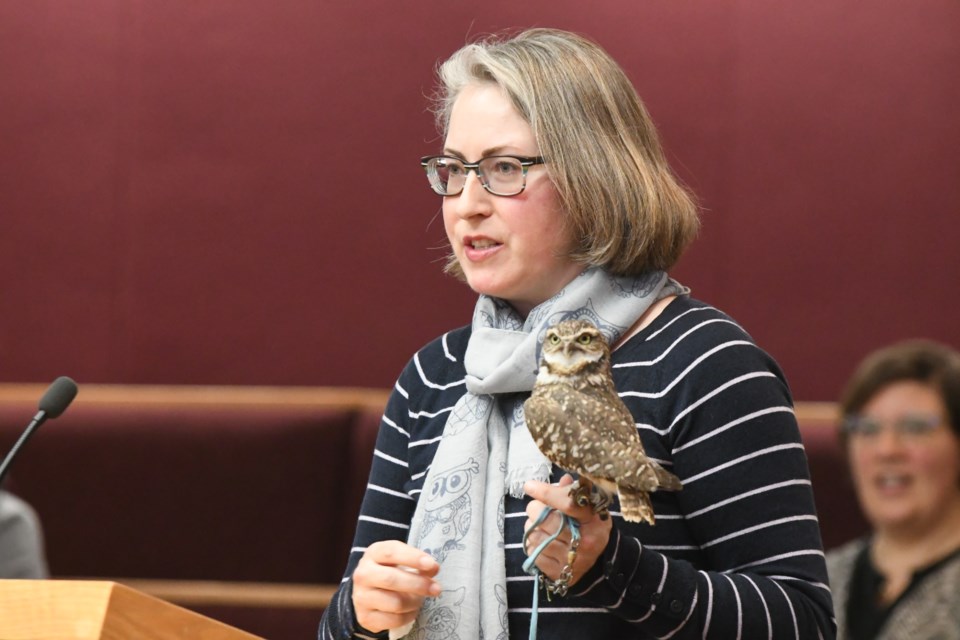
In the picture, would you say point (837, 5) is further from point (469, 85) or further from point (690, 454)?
point (690, 454)

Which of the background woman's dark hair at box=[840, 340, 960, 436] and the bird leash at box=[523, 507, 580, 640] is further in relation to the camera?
the background woman's dark hair at box=[840, 340, 960, 436]

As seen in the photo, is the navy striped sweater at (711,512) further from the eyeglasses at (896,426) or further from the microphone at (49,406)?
the eyeglasses at (896,426)

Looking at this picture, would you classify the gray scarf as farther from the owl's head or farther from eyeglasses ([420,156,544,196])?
the owl's head

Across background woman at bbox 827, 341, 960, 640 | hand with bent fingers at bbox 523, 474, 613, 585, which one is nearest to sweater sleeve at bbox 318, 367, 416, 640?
hand with bent fingers at bbox 523, 474, 613, 585

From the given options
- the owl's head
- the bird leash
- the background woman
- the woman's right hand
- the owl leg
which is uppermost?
the owl's head

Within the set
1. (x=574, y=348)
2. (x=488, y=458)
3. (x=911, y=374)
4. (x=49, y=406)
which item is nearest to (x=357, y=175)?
(x=911, y=374)

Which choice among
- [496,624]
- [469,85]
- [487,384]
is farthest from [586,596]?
[469,85]

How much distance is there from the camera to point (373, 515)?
4.83ft

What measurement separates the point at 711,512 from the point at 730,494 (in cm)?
3

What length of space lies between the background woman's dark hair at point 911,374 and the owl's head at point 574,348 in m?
1.63

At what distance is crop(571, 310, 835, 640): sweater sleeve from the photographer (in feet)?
3.93

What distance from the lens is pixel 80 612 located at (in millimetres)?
1050

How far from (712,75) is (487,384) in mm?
1856

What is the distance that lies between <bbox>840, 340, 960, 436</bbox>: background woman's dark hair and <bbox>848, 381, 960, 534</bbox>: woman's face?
1 centimetres
